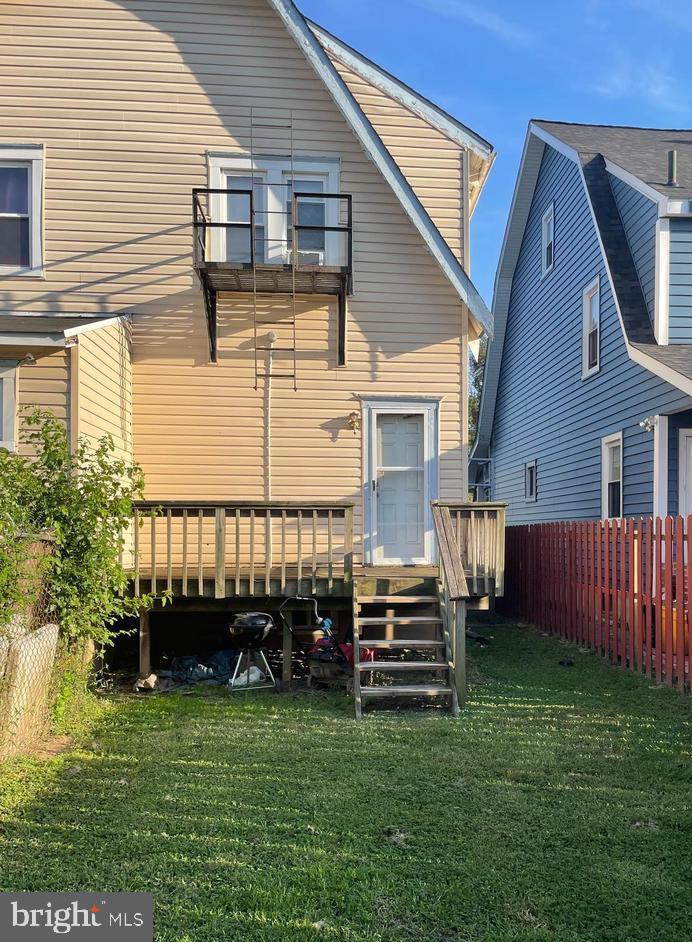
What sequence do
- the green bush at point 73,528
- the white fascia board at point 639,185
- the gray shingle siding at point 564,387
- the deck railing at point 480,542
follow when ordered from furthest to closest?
the gray shingle siding at point 564,387
the white fascia board at point 639,185
the deck railing at point 480,542
the green bush at point 73,528

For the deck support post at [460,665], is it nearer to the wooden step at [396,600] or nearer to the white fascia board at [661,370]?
the wooden step at [396,600]

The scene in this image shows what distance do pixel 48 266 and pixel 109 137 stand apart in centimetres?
183

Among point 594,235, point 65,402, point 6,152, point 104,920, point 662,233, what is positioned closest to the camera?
point 104,920

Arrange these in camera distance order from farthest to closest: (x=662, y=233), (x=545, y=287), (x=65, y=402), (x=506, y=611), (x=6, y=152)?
1. (x=545, y=287)
2. (x=506, y=611)
3. (x=662, y=233)
4. (x=6, y=152)
5. (x=65, y=402)

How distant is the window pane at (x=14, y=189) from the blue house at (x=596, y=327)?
8293 mm

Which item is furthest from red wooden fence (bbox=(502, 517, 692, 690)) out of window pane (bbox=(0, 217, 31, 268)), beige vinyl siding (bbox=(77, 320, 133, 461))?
window pane (bbox=(0, 217, 31, 268))

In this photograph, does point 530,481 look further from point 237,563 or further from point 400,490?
point 237,563

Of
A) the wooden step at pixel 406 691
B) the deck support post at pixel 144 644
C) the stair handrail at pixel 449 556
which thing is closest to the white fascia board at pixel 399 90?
the stair handrail at pixel 449 556

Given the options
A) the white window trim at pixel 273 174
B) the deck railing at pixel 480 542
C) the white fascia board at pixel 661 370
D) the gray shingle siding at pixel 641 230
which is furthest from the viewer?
the gray shingle siding at pixel 641 230

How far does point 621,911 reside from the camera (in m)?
2.97

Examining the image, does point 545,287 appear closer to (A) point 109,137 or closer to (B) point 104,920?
(A) point 109,137

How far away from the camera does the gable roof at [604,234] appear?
9438 mm

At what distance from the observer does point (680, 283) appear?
9734 mm

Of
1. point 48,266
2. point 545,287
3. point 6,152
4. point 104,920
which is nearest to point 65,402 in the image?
point 48,266
